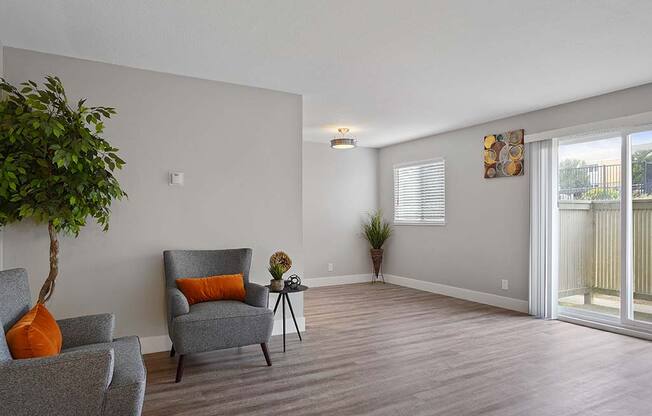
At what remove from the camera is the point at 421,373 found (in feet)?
11.1

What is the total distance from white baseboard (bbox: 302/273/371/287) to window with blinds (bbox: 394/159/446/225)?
122 cm

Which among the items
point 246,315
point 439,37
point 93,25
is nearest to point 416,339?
point 246,315

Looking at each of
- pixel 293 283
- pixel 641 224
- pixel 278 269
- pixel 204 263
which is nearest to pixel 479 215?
pixel 641 224

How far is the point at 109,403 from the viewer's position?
6.43ft

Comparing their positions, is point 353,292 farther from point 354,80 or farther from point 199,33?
point 199,33

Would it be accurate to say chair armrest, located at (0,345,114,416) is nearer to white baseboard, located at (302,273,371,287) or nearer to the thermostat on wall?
the thermostat on wall

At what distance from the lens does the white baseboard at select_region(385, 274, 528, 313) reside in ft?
18.5

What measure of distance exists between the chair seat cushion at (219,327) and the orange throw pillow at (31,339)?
1.03 m

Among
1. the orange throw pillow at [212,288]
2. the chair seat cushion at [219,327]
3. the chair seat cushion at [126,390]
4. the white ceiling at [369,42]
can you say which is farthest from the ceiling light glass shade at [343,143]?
the chair seat cushion at [126,390]

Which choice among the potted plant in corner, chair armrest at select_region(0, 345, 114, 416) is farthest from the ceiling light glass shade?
chair armrest at select_region(0, 345, 114, 416)

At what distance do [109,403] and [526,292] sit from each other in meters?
5.02

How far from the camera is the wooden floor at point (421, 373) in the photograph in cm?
281

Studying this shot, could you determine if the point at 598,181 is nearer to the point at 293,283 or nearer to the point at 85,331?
the point at 293,283

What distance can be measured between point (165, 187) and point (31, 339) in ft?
7.03
